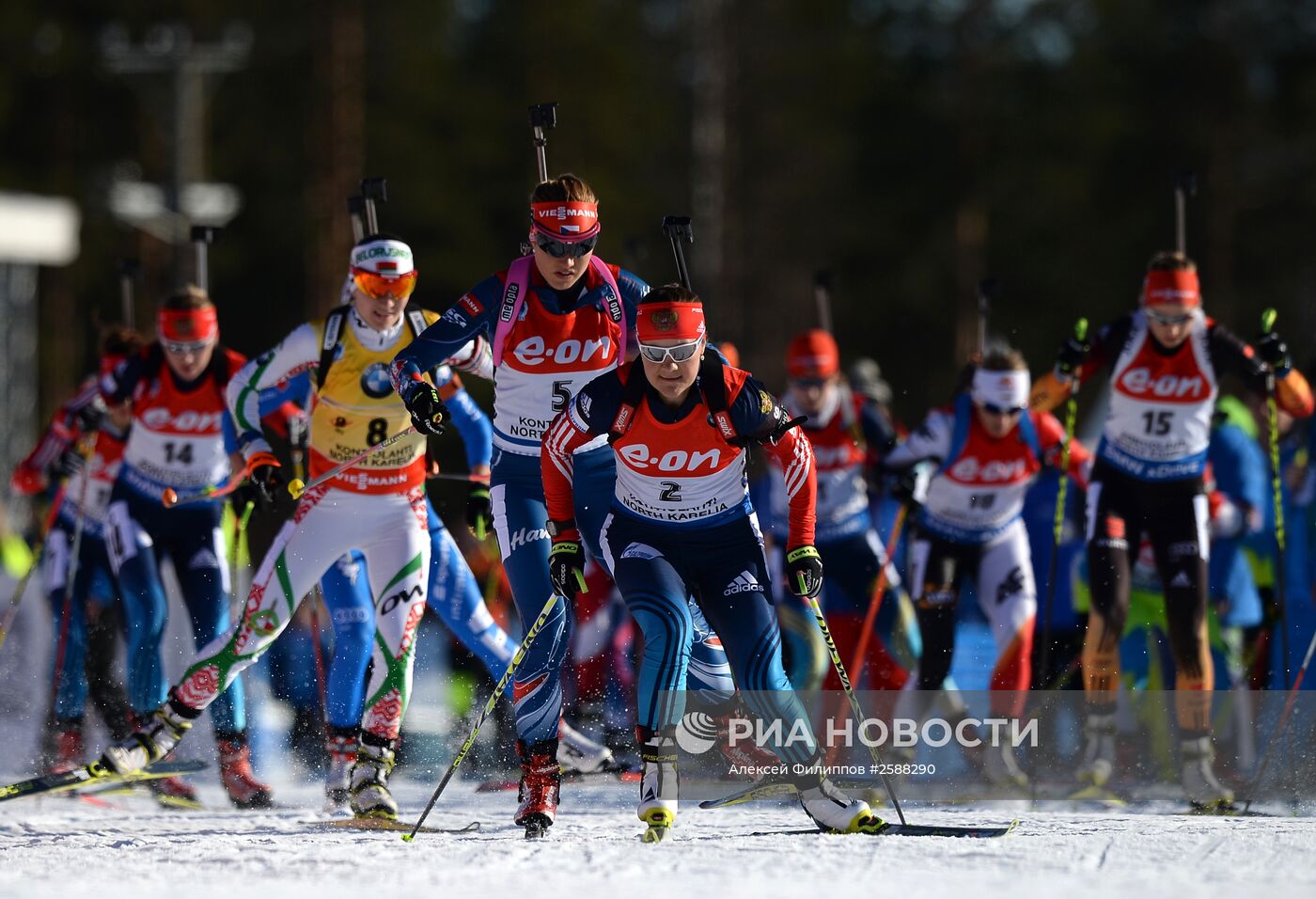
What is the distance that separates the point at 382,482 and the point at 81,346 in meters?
28.5

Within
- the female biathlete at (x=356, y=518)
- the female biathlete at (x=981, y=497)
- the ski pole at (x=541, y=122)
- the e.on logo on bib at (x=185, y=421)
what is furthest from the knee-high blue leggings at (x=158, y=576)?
the female biathlete at (x=981, y=497)

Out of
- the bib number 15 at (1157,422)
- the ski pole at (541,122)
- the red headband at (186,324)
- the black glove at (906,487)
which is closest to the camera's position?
the ski pole at (541,122)

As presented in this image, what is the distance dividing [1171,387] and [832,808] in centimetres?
274

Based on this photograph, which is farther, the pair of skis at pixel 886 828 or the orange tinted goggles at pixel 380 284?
the orange tinted goggles at pixel 380 284

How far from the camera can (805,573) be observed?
20.5 ft

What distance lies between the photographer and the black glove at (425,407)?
21.7 ft

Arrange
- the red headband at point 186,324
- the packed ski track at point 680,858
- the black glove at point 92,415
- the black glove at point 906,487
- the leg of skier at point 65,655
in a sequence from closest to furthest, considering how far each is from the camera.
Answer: the packed ski track at point 680,858
the red headband at point 186,324
the leg of skier at point 65,655
the black glove at point 906,487
the black glove at point 92,415

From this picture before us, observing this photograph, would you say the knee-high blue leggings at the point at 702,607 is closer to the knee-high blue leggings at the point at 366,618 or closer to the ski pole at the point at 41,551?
the knee-high blue leggings at the point at 366,618

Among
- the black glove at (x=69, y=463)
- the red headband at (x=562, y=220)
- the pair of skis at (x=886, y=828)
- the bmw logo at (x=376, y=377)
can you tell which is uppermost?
the red headband at (x=562, y=220)

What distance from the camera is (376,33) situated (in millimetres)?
32625

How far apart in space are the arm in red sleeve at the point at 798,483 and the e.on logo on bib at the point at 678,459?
19 centimetres

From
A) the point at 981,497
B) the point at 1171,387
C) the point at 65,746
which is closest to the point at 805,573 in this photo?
the point at 1171,387

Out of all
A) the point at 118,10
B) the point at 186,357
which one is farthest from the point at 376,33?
the point at 186,357

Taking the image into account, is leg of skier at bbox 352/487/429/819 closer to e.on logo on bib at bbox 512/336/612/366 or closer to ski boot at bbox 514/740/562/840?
ski boot at bbox 514/740/562/840
